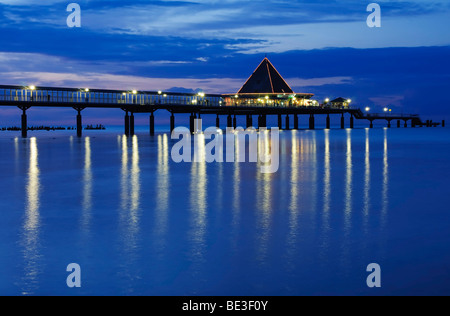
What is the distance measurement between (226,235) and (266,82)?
105265 millimetres

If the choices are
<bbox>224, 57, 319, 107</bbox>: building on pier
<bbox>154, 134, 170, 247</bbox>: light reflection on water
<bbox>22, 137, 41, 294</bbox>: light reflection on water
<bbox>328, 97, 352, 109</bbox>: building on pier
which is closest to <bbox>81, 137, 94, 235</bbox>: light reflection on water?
<bbox>22, 137, 41, 294</bbox>: light reflection on water

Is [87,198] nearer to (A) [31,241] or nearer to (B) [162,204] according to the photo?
(B) [162,204]

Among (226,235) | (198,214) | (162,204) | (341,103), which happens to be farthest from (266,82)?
(226,235)

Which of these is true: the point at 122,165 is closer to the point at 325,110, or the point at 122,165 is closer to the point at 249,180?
the point at 249,180

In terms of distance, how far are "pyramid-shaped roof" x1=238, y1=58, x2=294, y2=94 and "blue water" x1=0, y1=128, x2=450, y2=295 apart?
93.8 meters

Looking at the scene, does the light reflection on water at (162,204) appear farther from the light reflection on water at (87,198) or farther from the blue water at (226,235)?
the light reflection on water at (87,198)

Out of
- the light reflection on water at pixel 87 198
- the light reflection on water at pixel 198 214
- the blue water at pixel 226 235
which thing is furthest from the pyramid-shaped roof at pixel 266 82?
the blue water at pixel 226 235

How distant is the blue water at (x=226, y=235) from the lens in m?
7.83

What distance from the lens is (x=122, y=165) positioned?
90.2 ft

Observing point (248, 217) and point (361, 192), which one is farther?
point (361, 192)

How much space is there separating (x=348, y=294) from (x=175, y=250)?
11.2 feet

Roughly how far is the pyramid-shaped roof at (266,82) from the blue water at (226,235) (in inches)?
3694

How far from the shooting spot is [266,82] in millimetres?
114062

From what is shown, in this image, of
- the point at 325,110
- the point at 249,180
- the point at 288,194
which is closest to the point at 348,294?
the point at 288,194
